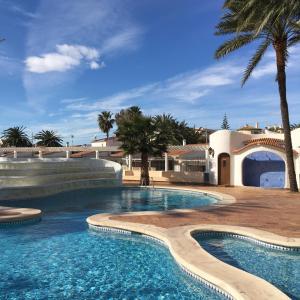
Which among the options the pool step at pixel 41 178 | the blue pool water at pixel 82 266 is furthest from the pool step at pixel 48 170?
the blue pool water at pixel 82 266

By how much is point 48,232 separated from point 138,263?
15.2 ft

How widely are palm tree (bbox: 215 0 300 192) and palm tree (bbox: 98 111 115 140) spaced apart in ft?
168

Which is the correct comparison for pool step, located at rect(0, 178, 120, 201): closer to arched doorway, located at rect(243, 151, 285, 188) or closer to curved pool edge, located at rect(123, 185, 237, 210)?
curved pool edge, located at rect(123, 185, 237, 210)

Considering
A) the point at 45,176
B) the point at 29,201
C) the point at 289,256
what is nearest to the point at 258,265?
the point at 289,256

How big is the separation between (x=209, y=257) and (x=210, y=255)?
16 centimetres

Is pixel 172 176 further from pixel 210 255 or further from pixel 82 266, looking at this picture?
pixel 210 255

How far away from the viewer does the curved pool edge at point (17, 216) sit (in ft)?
44.8

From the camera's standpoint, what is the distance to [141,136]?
29078 millimetres

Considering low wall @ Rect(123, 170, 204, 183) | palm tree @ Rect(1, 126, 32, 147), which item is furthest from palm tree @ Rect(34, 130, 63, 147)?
low wall @ Rect(123, 170, 204, 183)

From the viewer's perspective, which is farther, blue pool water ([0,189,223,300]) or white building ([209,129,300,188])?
white building ([209,129,300,188])

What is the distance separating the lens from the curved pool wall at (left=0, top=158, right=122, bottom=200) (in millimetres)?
21158

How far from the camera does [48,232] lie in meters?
12.8

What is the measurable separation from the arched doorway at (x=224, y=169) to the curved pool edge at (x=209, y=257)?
1699cm

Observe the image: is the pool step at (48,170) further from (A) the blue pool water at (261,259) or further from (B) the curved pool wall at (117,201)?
(A) the blue pool water at (261,259)
